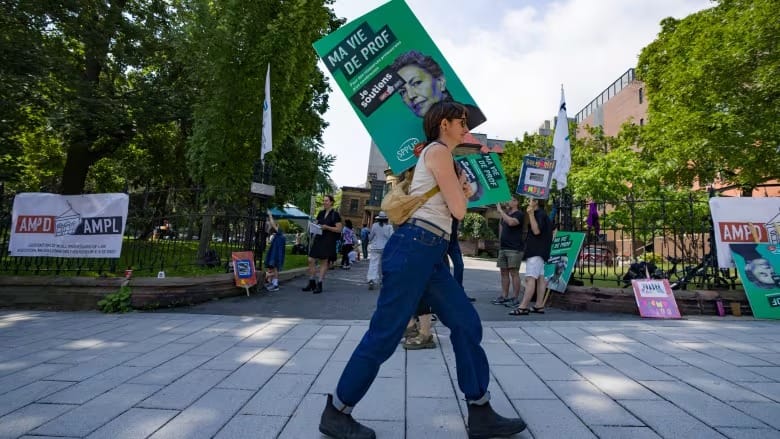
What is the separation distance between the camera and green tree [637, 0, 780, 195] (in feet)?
41.8

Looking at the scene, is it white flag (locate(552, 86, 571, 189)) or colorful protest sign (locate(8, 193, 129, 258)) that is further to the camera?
white flag (locate(552, 86, 571, 189))

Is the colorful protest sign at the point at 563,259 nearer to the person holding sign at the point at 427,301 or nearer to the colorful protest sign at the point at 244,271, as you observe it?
the person holding sign at the point at 427,301

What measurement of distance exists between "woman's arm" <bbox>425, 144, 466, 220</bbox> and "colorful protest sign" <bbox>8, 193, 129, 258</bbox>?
22.9 ft

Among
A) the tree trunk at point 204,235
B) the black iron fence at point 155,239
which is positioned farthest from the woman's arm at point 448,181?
the tree trunk at point 204,235

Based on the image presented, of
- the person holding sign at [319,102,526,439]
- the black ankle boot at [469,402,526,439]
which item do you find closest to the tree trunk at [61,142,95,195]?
the person holding sign at [319,102,526,439]

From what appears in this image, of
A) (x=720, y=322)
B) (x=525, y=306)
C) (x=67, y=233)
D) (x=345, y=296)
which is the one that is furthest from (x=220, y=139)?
(x=720, y=322)

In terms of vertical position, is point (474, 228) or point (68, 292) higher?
point (474, 228)

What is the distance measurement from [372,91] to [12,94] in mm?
11800

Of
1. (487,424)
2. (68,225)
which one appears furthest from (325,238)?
(487,424)

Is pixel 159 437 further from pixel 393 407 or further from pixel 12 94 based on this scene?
pixel 12 94

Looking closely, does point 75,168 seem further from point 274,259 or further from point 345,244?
point 274,259

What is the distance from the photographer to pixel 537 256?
6.70m

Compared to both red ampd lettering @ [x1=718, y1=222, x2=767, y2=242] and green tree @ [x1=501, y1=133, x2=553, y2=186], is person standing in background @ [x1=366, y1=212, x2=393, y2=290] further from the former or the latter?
green tree @ [x1=501, y1=133, x2=553, y2=186]

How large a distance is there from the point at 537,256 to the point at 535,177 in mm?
1436
